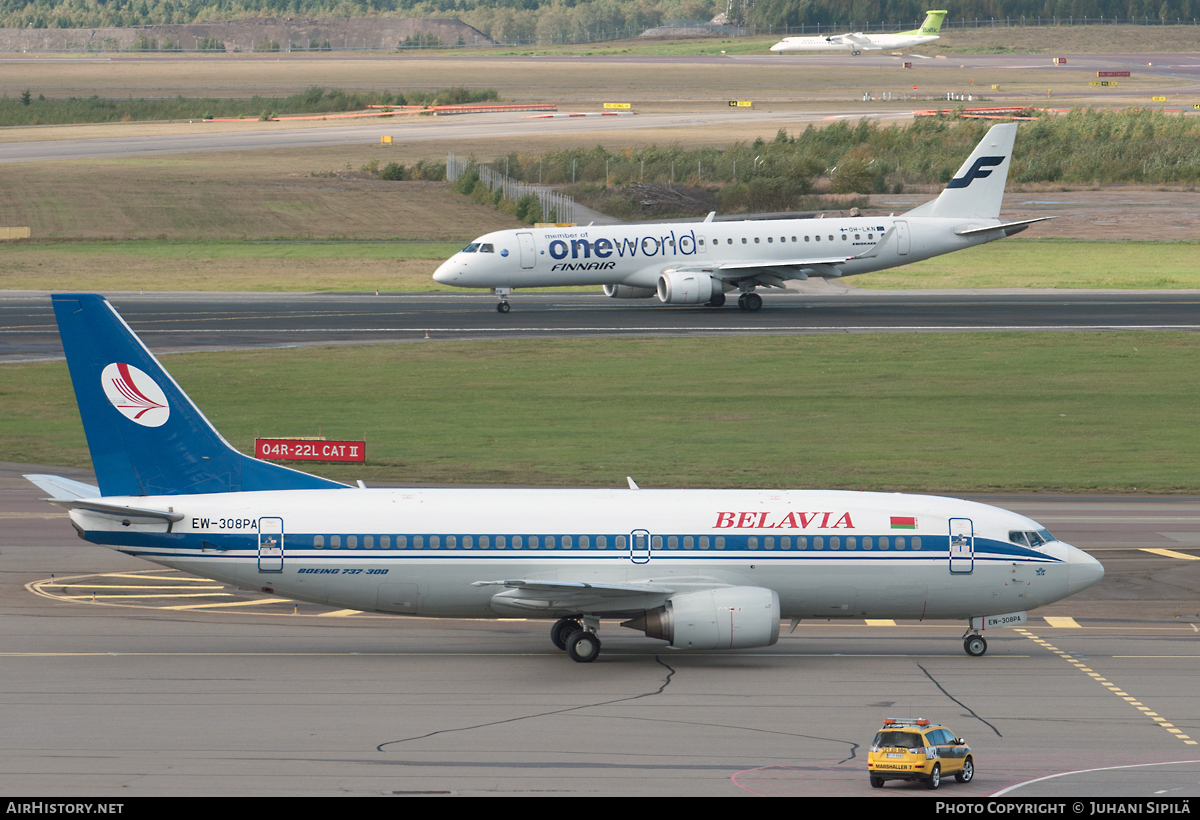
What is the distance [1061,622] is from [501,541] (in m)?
14.4

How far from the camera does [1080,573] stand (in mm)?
31547

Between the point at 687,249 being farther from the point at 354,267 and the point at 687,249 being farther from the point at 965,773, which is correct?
the point at 965,773

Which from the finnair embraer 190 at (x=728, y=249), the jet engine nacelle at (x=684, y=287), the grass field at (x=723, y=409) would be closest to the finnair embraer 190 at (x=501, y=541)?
the grass field at (x=723, y=409)

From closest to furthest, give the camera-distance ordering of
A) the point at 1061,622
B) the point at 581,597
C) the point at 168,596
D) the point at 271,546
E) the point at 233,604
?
the point at 581,597 → the point at 271,546 → the point at 1061,622 → the point at 233,604 → the point at 168,596

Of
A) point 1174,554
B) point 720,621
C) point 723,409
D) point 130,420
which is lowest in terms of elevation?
point 1174,554

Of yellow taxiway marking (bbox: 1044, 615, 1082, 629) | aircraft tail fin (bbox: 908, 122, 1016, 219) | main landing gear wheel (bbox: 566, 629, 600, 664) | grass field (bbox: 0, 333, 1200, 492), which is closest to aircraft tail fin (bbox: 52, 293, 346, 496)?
main landing gear wheel (bbox: 566, 629, 600, 664)

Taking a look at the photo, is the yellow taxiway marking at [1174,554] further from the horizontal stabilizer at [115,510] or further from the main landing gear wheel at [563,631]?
the horizontal stabilizer at [115,510]

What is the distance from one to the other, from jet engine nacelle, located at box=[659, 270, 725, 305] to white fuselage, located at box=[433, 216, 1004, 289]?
71 centimetres

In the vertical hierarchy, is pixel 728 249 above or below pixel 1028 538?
above

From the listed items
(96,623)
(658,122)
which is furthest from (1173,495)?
(658,122)

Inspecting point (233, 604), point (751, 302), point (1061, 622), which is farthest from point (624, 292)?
point (1061, 622)

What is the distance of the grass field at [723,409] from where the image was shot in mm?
51781

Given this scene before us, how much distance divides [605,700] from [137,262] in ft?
291

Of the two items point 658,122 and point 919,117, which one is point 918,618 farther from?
point 658,122
